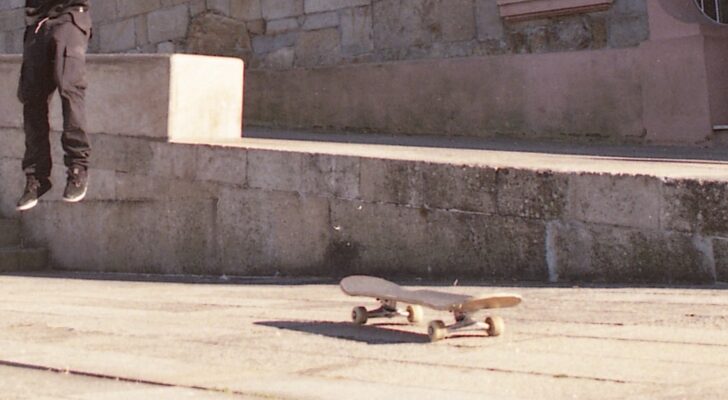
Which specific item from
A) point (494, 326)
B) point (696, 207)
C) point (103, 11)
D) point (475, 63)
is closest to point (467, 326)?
point (494, 326)

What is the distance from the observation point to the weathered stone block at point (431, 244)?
6.56 metres

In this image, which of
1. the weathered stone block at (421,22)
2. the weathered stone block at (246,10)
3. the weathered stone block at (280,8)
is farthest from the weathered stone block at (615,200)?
the weathered stone block at (246,10)

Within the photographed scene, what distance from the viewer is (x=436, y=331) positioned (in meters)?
4.40

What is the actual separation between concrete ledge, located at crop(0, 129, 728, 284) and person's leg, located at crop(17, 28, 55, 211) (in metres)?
1.91

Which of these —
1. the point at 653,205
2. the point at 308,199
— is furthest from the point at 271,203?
the point at 653,205

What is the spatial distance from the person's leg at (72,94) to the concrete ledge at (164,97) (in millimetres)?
2796

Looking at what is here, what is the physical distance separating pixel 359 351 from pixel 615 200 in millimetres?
2212

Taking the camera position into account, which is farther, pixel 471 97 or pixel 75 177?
pixel 471 97

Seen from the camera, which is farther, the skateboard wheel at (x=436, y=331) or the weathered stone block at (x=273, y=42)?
the weathered stone block at (x=273, y=42)

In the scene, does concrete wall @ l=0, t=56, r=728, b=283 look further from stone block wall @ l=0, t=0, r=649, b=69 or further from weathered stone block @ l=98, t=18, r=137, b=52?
weathered stone block @ l=98, t=18, r=137, b=52

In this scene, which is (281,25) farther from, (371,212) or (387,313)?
(387,313)

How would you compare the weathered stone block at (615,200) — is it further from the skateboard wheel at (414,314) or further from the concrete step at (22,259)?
the concrete step at (22,259)

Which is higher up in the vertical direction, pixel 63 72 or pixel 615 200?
pixel 63 72

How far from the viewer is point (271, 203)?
808 cm
